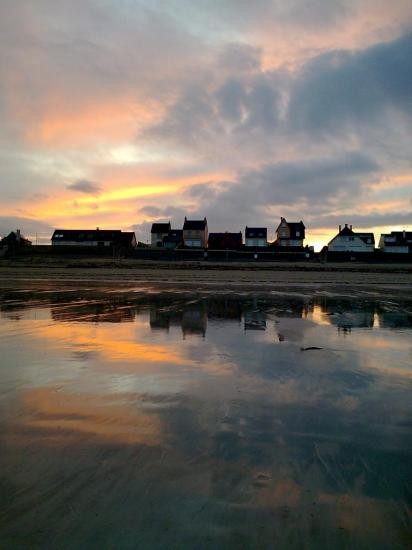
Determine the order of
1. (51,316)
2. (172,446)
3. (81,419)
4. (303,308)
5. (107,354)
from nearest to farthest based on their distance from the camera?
(172,446) < (81,419) < (107,354) < (51,316) < (303,308)

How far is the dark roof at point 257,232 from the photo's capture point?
92250 millimetres

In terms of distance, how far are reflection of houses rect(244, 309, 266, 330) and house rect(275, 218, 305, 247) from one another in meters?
77.3

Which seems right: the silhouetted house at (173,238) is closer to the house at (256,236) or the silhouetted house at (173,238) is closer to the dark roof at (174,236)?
the dark roof at (174,236)

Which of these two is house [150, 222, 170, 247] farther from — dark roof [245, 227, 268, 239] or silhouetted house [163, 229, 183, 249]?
dark roof [245, 227, 268, 239]

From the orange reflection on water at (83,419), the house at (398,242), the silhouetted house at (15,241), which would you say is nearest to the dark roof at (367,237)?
the house at (398,242)

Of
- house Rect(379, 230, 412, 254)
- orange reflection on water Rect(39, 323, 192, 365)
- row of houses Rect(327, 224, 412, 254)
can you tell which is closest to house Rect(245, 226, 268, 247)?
row of houses Rect(327, 224, 412, 254)

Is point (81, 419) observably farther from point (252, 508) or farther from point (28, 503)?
point (252, 508)

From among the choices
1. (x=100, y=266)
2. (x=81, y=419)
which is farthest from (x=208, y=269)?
(x=81, y=419)

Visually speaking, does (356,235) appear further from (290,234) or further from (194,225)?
(194,225)

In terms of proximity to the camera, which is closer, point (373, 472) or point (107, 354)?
point (373, 472)

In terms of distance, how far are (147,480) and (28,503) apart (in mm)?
962

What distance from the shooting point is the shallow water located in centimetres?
317

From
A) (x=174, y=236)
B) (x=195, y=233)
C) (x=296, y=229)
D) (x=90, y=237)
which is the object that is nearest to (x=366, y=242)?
(x=296, y=229)

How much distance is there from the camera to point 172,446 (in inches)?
176
